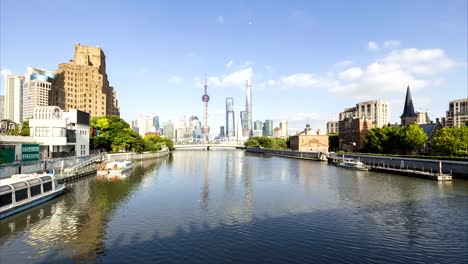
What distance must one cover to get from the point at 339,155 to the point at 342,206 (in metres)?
93.8

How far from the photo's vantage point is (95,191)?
51.6m

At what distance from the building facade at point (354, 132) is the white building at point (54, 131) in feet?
404

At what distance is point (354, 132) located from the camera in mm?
158125

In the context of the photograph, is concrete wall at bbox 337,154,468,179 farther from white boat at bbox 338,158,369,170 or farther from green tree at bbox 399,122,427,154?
green tree at bbox 399,122,427,154

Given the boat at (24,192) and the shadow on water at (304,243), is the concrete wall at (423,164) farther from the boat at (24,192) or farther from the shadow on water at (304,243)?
the boat at (24,192)

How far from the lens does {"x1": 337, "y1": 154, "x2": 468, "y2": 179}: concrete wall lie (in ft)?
213

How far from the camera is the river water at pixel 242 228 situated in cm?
2369

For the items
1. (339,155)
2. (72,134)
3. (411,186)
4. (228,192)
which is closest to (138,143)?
(72,134)

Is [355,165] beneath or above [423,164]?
beneath

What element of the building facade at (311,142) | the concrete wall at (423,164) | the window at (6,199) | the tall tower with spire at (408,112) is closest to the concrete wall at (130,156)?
the window at (6,199)

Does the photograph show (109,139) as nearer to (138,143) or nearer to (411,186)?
(138,143)

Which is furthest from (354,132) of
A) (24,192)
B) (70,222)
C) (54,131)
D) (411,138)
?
(24,192)

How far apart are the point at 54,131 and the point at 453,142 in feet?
329

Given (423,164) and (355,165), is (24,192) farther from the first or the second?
(355,165)
